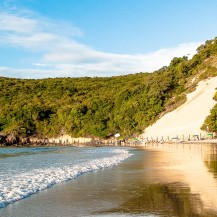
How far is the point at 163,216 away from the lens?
7.50 metres

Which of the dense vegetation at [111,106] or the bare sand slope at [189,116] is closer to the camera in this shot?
the bare sand slope at [189,116]

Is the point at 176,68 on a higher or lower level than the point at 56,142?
higher

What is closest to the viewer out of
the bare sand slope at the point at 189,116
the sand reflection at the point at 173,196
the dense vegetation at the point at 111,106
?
the sand reflection at the point at 173,196

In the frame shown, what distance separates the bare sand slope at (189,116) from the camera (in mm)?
64312

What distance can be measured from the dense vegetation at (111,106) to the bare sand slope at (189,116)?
231cm

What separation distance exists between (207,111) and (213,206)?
58936 mm

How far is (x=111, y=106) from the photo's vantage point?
8519 centimetres

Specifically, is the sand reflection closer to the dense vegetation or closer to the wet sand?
the wet sand

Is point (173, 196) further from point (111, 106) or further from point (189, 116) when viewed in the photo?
point (111, 106)

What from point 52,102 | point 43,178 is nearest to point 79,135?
point 52,102

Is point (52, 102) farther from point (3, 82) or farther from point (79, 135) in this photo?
point (3, 82)

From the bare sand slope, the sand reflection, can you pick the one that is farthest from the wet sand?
the bare sand slope

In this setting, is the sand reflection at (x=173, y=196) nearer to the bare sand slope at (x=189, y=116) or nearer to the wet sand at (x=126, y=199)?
the wet sand at (x=126, y=199)

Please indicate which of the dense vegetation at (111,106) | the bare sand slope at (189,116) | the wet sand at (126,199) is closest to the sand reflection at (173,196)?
the wet sand at (126,199)
